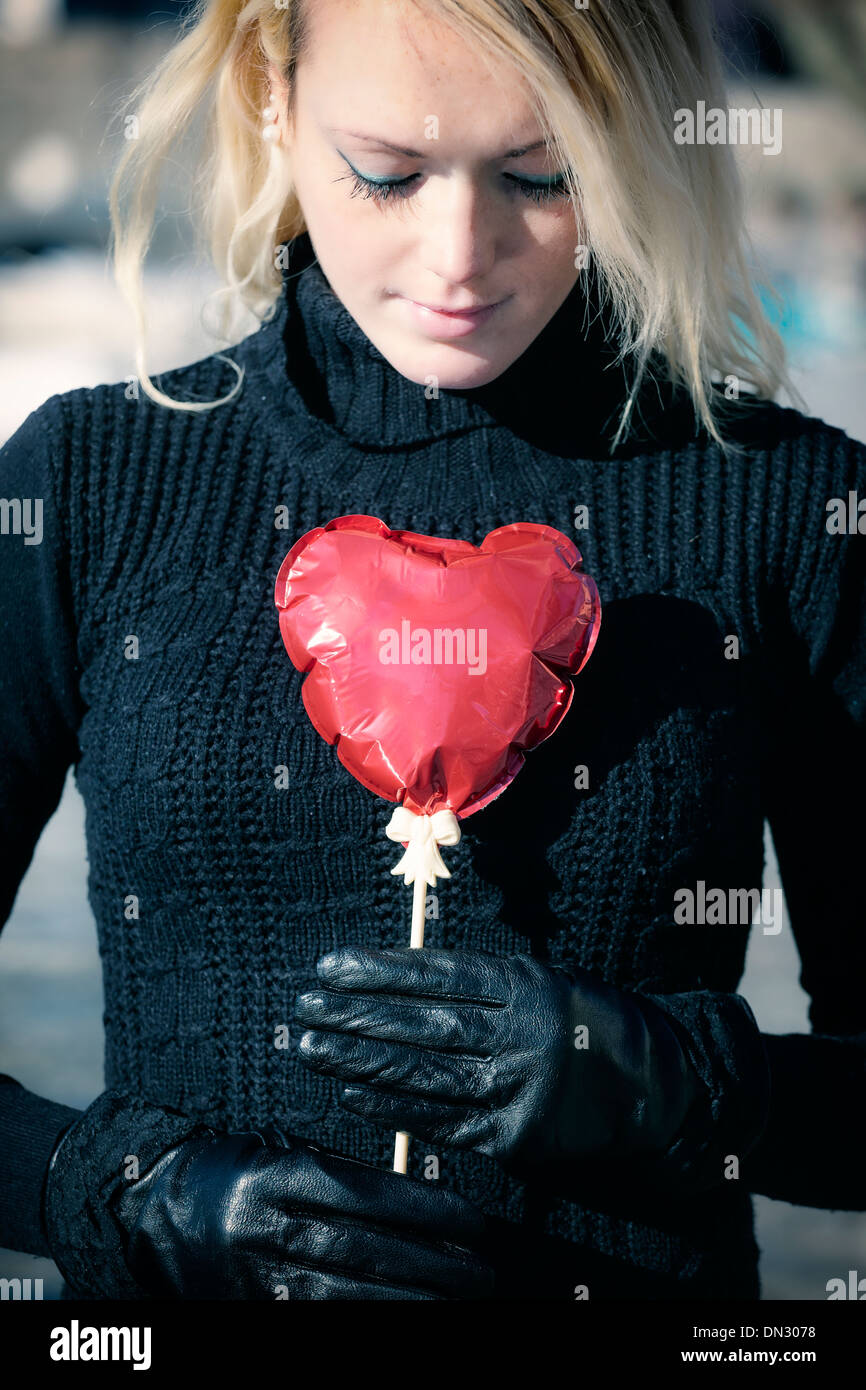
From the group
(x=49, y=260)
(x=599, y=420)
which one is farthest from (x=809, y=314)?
(x=599, y=420)

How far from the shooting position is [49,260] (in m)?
7.68

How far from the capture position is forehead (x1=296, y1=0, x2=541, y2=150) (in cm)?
103

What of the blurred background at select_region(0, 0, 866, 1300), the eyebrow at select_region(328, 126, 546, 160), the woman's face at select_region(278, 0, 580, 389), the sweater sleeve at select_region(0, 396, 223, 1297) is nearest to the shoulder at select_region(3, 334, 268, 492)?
the sweater sleeve at select_region(0, 396, 223, 1297)

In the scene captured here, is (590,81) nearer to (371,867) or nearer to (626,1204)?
(371,867)

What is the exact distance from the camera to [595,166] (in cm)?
106

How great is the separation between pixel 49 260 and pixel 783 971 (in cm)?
587

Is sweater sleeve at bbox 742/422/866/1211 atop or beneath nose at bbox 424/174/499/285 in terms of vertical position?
beneath

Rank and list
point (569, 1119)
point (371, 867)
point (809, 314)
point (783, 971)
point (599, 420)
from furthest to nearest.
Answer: point (809, 314), point (783, 971), point (599, 420), point (371, 867), point (569, 1119)

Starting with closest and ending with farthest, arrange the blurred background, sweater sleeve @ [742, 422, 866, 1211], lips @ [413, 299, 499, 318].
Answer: lips @ [413, 299, 499, 318], sweater sleeve @ [742, 422, 866, 1211], the blurred background

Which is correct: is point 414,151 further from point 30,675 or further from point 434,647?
point 30,675

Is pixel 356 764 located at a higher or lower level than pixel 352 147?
lower

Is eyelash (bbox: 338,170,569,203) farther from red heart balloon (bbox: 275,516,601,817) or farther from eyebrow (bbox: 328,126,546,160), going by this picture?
red heart balloon (bbox: 275,516,601,817)

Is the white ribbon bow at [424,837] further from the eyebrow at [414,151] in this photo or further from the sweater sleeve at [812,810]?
the eyebrow at [414,151]

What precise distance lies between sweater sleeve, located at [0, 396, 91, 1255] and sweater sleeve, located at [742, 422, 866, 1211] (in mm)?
603
